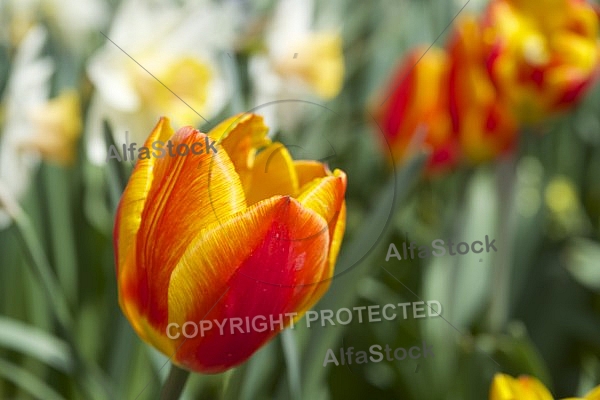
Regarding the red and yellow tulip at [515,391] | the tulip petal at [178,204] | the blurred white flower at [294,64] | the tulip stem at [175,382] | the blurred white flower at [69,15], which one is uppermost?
the blurred white flower at [69,15]

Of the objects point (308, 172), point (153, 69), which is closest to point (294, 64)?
point (153, 69)

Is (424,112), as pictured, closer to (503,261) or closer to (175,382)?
(503,261)

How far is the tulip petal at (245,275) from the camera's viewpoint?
0.28 m

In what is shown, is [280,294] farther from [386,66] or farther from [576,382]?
[386,66]

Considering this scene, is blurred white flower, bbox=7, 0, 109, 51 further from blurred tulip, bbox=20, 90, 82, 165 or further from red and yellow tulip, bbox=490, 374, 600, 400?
red and yellow tulip, bbox=490, 374, 600, 400

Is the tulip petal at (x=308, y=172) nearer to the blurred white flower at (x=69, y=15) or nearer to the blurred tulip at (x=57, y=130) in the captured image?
the blurred tulip at (x=57, y=130)

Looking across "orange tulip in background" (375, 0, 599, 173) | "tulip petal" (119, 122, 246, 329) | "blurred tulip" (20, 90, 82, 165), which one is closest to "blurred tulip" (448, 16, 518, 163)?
"orange tulip in background" (375, 0, 599, 173)

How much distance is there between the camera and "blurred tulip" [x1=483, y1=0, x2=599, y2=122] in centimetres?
66

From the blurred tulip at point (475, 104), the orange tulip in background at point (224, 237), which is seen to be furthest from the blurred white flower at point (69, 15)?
the orange tulip in background at point (224, 237)

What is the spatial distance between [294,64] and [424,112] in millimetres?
150

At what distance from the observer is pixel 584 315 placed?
81cm

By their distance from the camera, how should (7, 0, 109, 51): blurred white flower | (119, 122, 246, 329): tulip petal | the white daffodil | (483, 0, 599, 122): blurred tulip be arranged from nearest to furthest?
1. (119, 122, 246, 329): tulip petal
2. the white daffodil
3. (483, 0, 599, 122): blurred tulip
4. (7, 0, 109, 51): blurred white flower

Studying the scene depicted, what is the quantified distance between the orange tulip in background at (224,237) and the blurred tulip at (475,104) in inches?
15.7

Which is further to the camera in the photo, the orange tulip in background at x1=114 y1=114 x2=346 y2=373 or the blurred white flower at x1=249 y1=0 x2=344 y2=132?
the blurred white flower at x1=249 y1=0 x2=344 y2=132
